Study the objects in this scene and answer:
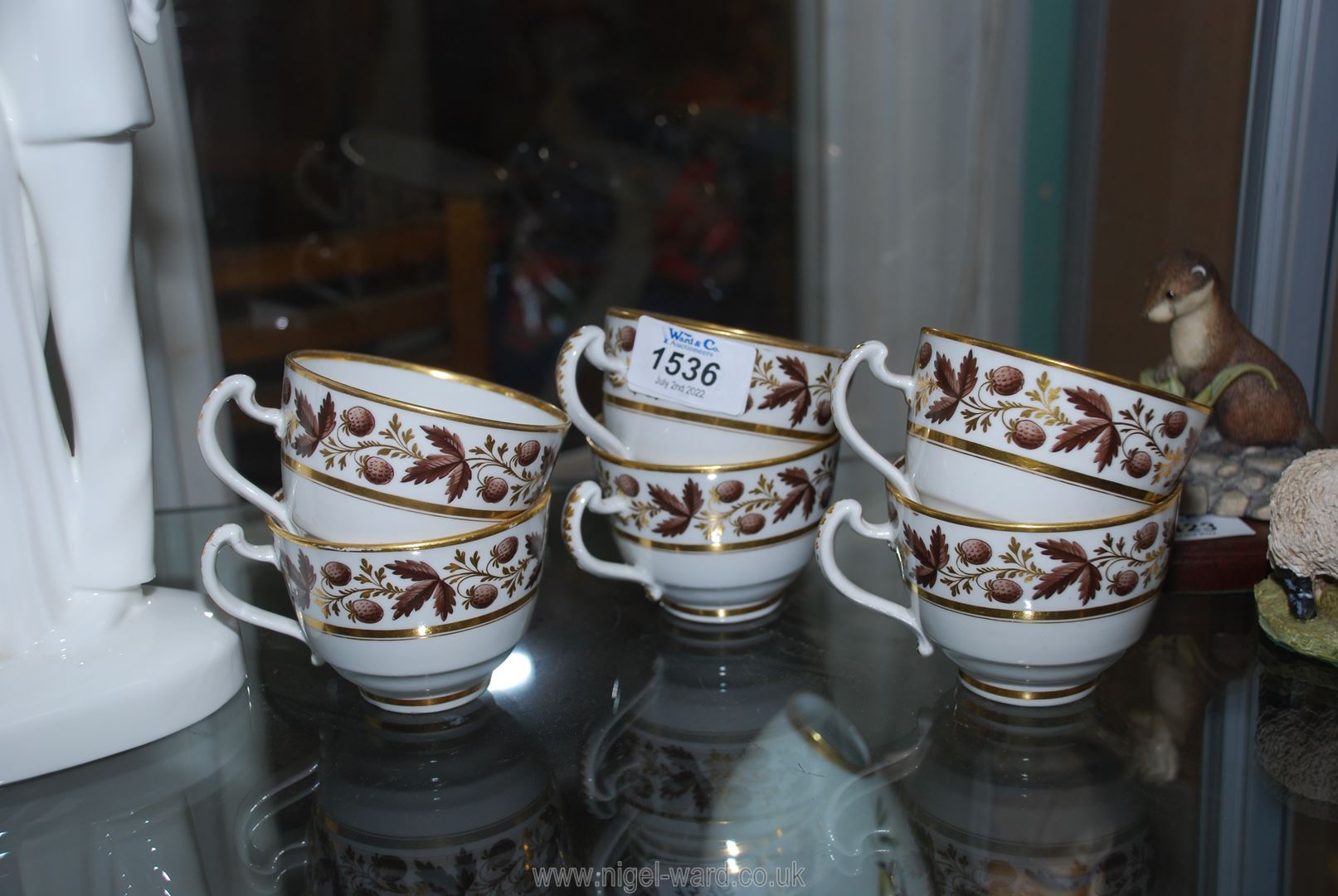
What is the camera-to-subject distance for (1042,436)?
25.2 inches

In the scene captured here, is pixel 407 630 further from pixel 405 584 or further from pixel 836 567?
pixel 836 567

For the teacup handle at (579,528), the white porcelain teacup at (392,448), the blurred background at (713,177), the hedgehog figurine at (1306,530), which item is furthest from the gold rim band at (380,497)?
the blurred background at (713,177)

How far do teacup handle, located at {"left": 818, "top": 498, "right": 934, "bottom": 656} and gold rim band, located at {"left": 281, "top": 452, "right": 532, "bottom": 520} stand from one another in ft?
0.71

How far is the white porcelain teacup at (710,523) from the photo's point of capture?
2.60ft

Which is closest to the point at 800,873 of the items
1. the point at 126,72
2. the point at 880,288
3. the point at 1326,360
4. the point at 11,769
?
the point at 11,769

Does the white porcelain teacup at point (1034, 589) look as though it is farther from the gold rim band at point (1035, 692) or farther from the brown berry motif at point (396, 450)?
the brown berry motif at point (396, 450)

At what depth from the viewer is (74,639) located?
28.5 inches

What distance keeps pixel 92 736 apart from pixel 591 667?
307 mm

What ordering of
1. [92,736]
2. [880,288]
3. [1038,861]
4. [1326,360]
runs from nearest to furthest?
[1038,861]
[92,736]
[1326,360]
[880,288]

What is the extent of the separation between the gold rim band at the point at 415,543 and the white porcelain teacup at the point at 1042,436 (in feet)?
0.81

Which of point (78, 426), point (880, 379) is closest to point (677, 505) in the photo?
point (880, 379)

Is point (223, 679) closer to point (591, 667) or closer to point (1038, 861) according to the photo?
point (591, 667)

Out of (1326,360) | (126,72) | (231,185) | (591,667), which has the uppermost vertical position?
(126,72)

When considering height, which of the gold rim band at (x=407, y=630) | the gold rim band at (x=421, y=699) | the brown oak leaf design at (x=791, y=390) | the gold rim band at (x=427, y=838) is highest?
the brown oak leaf design at (x=791, y=390)
